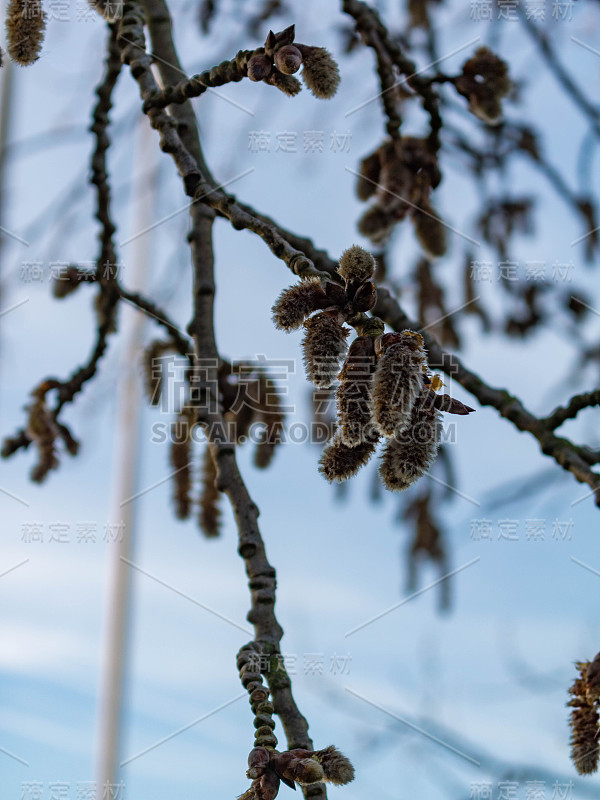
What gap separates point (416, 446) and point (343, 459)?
62 mm

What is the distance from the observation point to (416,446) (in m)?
0.66

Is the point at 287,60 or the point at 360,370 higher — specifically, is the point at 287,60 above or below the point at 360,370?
above

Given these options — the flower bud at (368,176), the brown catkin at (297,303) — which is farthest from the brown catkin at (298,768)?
the flower bud at (368,176)

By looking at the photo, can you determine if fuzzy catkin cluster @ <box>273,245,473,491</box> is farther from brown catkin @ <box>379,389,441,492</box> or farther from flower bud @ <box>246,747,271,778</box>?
flower bud @ <box>246,747,271,778</box>

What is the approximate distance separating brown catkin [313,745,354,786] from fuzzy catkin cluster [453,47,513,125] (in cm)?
116

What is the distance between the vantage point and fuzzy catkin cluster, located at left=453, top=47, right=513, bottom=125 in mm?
1434

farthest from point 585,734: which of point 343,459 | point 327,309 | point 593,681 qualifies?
point 327,309

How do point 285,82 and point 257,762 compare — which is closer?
point 257,762

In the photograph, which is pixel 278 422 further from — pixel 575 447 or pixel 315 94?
pixel 315 94

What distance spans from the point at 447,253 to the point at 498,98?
287mm

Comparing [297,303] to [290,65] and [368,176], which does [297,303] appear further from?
[368,176]

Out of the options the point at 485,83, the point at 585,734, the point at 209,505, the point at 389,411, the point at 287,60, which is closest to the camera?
the point at 389,411

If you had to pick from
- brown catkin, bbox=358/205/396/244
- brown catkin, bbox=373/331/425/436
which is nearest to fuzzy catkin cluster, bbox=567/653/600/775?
brown catkin, bbox=373/331/425/436

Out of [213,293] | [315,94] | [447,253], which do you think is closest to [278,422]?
[213,293]
